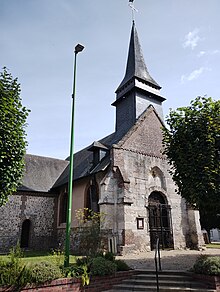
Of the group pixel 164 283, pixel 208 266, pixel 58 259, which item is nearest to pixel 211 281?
pixel 208 266

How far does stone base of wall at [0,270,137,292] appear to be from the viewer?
18.7ft

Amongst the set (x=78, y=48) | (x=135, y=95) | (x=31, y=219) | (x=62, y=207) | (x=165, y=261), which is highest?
(x=135, y=95)

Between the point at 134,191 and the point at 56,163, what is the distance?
11.7m

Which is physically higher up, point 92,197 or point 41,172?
point 41,172

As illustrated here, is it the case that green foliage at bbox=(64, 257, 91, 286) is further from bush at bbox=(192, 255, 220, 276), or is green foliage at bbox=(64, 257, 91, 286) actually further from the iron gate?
the iron gate

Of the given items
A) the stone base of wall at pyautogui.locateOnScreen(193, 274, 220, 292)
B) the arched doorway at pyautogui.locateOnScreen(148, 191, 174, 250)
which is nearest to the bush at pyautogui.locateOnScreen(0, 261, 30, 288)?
the stone base of wall at pyautogui.locateOnScreen(193, 274, 220, 292)

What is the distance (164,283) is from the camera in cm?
641

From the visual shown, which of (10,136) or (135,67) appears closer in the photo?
(10,136)

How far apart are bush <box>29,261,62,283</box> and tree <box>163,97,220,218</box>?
18.1 ft

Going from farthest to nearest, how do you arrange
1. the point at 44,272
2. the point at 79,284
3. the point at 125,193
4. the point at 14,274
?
the point at 125,193 < the point at 79,284 < the point at 44,272 < the point at 14,274

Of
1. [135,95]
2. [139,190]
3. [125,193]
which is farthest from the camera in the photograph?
[135,95]

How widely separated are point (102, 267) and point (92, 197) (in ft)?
26.4

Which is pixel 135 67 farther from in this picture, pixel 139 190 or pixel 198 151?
pixel 198 151

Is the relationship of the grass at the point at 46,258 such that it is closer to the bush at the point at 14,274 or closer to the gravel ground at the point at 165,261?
the bush at the point at 14,274
